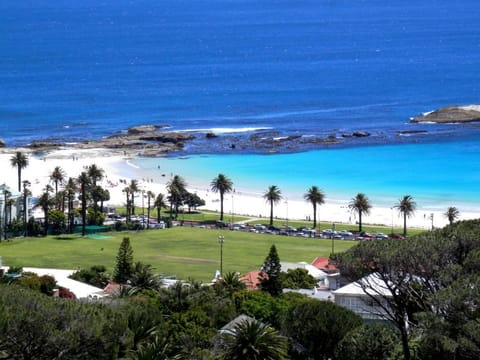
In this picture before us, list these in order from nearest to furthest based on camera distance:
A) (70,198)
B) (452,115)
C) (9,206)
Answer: (9,206) < (70,198) < (452,115)

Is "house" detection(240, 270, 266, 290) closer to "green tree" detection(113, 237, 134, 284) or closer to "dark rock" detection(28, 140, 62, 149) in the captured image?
"green tree" detection(113, 237, 134, 284)

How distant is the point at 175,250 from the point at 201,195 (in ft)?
80.4

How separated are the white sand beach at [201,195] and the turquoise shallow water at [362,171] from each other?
207cm

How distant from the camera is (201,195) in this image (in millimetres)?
93375

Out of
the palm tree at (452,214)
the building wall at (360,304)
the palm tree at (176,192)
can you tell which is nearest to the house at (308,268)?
the building wall at (360,304)

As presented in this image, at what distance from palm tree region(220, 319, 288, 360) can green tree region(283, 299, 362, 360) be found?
9.67ft

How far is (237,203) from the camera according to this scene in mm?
90500

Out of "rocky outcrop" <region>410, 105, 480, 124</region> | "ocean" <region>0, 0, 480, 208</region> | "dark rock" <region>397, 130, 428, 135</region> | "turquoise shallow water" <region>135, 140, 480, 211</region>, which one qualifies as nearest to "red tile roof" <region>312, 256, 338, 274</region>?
"turquoise shallow water" <region>135, 140, 480, 211</region>

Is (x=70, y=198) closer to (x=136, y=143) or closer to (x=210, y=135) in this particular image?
(x=136, y=143)

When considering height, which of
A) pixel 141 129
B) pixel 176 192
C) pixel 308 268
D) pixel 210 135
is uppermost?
pixel 141 129

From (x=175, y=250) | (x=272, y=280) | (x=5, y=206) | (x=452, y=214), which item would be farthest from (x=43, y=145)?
(x=272, y=280)

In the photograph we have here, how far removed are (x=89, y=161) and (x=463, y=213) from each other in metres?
39.6

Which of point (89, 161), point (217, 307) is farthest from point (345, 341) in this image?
point (89, 161)

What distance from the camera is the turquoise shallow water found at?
90.8 meters
